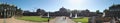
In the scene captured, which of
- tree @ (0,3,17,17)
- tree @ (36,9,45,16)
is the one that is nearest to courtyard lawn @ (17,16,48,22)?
tree @ (36,9,45,16)

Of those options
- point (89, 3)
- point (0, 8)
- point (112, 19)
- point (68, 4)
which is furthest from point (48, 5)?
point (0, 8)

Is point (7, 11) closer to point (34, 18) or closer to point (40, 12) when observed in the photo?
point (34, 18)

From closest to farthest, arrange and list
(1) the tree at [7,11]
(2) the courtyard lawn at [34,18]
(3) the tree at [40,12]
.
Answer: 1. (3) the tree at [40,12]
2. (2) the courtyard lawn at [34,18]
3. (1) the tree at [7,11]

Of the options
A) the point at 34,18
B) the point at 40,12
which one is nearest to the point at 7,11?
the point at 34,18

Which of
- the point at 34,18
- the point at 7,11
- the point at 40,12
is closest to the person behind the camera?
the point at 40,12

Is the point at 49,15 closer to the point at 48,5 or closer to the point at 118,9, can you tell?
the point at 48,5

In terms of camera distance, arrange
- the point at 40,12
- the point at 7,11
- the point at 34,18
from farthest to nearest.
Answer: the point at 7,11, the point at 34,18, the point at 40,12

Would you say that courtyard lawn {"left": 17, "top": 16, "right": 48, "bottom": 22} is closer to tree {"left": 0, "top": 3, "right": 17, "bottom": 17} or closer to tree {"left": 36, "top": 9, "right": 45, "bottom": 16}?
tree {"left": 36, "top": 9, "right": 45, "bottom": 16}

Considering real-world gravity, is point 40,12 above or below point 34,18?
above

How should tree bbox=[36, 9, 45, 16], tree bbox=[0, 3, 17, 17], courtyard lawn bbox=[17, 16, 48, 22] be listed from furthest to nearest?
tree bbox=[0, 3, 17, 17], courtyard lawn bbox=[17, 16, 48, 22], tree bbox=[36, 9, 45, 16]

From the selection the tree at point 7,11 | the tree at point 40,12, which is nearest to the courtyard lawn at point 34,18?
the tree at point 40,12

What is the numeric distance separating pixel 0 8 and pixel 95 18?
2.34 metres

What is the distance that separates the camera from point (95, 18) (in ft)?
16.6

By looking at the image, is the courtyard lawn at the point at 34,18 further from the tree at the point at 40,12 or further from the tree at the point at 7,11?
the tree at the point at 7,11
